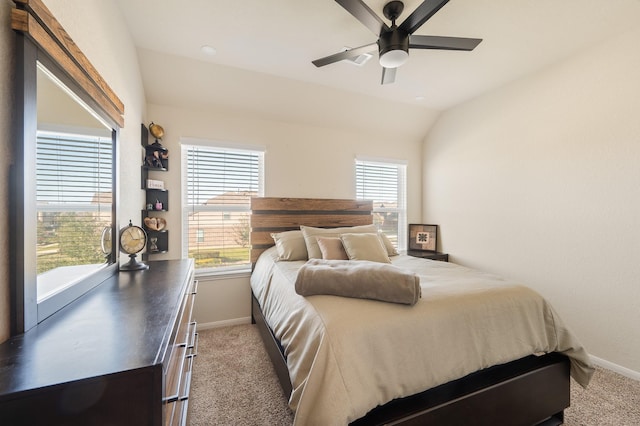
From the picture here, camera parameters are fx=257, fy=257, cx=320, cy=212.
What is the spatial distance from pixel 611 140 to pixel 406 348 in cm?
257

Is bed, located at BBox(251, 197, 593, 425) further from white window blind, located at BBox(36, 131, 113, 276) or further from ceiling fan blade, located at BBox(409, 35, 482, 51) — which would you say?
ceiling fan blade, located at BBox(409, 35, 482, 51)

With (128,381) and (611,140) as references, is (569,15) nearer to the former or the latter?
(611,140)

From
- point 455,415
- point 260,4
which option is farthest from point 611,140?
point 260,4

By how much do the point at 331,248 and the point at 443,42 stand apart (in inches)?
73.1

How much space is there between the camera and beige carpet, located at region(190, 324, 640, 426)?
5.23ft

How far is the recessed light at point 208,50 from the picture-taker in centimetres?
230

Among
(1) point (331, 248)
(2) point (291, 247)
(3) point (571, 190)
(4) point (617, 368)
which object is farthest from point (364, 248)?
(4) point (617, 368)

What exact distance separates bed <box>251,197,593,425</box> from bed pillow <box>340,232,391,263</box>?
27.5 inches

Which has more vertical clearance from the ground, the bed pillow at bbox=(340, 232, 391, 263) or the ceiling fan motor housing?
the ceiling fan motor housing

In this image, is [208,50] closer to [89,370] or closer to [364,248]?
[364,248]

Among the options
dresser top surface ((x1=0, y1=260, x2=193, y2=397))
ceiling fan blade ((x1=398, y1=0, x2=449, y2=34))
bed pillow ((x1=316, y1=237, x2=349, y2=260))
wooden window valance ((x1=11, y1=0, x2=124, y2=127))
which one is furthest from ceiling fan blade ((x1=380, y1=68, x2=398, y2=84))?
dresser top surface ((x1=0, y1=260, x2=193, y2=397))

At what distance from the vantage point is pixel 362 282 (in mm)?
1413

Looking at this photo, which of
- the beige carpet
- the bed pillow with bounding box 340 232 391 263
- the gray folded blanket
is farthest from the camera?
the bed pillow with bounding box 340 232 391 263

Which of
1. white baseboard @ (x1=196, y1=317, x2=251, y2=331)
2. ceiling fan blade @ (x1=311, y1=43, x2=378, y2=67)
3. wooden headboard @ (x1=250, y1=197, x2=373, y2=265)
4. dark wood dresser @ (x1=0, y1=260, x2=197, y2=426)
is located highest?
ceiling fan blade @ (x1=311, y1=43, x2=378, y2=67)
